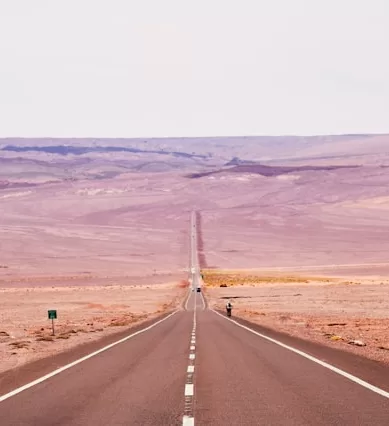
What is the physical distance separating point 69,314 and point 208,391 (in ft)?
148

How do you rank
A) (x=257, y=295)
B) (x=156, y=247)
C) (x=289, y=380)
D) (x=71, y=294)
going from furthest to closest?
(x=156, y=247)
(x=71, y=294)
(x=257, y=295)
(x=289, y=380)

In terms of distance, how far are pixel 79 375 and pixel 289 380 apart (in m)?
4.96

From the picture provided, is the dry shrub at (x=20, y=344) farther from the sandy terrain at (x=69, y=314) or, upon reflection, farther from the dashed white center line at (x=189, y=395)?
the dashed white center line at (x=189, y=395)

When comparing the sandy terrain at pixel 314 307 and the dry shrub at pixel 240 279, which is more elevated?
the dry shrub at pixel 240 279

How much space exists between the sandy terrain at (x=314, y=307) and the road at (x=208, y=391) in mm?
3250

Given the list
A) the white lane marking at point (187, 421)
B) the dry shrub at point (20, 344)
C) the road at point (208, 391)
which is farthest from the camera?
the dry shrub at point (20, 344)

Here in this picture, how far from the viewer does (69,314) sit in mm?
57219

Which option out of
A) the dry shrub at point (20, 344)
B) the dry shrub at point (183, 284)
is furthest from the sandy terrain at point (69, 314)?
the dry shrub at point (183, 284)

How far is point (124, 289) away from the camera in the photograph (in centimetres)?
10288

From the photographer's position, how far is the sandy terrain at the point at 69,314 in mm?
25573

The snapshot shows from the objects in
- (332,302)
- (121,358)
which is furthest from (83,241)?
(121,358)

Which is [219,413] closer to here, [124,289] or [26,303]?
[26,303]

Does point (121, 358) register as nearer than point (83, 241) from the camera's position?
Yes

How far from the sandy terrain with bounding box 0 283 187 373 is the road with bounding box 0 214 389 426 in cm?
395
